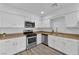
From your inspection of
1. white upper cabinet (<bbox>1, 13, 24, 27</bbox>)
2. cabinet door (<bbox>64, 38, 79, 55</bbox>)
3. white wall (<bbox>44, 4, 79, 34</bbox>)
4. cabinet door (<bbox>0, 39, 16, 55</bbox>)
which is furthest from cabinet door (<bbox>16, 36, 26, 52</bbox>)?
cabinet door (<bbox>64, 38, 79, 55</bbox>)

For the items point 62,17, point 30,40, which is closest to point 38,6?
point 62,17

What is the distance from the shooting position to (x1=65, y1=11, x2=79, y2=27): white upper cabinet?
4.01ft

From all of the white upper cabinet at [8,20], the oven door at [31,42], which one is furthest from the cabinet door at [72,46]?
the white upper cabinet at [8,20]

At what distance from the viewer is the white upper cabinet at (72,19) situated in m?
1.22

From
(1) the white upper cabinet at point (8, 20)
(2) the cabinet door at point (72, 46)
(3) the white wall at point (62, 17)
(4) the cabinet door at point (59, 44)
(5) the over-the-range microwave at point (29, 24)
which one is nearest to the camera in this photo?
(3) the white wall at point (62, 17)

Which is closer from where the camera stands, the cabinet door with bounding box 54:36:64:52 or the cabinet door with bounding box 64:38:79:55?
the cabinet door with bounding box 64:38:79:55

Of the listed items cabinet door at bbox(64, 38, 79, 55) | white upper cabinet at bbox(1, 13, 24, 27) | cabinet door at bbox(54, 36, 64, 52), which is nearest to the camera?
cabinet door at bbox(64, 38, 79, 55)

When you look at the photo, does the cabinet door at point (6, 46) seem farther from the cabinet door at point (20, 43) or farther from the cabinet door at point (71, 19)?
the cabinet door at point (71, 19)

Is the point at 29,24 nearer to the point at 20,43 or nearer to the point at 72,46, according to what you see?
the point at 20,43

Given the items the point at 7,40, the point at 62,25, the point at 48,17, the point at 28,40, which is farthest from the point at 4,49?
the point at 62,25

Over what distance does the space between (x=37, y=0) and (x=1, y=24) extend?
4.09 feet

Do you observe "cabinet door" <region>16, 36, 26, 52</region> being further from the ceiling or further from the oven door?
the ceiling

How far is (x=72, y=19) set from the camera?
129 cm

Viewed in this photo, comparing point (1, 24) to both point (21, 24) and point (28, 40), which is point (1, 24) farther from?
point (28, 40)
